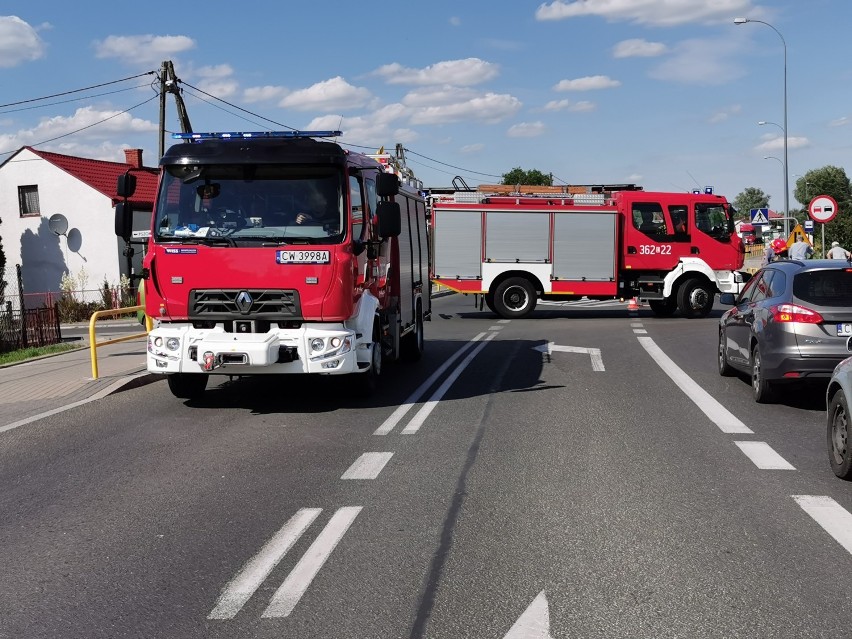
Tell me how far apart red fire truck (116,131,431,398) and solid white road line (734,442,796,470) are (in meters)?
3.81

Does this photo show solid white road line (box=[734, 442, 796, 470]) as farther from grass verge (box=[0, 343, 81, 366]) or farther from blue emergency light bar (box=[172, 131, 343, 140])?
grass verge (box=[0, 343, 81, 366])

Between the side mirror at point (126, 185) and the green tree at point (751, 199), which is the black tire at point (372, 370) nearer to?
the side mirror at point (126, 185)

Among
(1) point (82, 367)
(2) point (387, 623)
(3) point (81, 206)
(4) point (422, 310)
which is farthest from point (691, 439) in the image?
(3) point (81, 206)

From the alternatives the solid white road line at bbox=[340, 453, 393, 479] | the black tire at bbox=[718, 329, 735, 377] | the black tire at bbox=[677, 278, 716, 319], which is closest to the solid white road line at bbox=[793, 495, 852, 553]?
the solid white road line at bbox=[340, 453, 393, 479]

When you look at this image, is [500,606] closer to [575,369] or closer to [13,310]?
[575,369]

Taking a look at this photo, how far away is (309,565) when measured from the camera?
4719 mm

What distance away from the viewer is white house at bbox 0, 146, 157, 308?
41.8 meters

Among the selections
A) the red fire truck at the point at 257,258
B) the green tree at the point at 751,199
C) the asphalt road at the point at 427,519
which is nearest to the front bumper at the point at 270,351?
the red fire truck at the point at 257,258

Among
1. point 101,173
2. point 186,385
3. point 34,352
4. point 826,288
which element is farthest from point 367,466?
point 101,173

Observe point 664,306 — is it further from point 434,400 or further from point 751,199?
point 751,199

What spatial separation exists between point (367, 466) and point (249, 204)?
11.9 feet

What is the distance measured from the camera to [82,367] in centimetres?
1420

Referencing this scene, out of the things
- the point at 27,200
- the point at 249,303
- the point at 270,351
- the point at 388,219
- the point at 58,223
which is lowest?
the point at 270,351

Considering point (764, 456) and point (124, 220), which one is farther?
point (124, 220)
